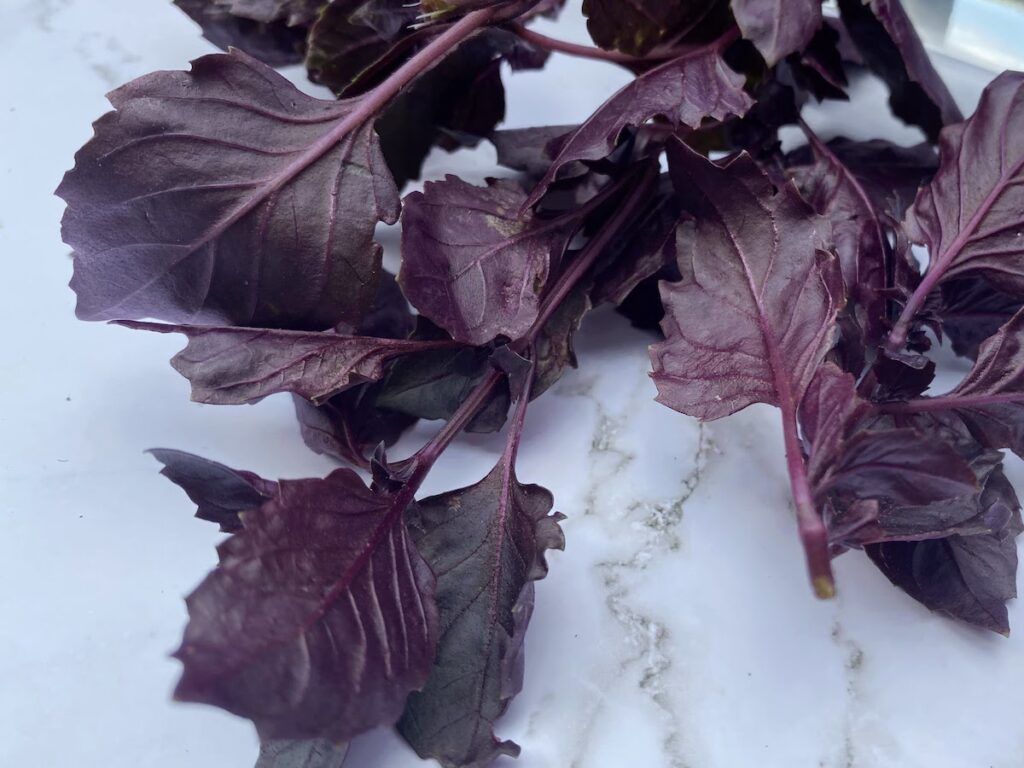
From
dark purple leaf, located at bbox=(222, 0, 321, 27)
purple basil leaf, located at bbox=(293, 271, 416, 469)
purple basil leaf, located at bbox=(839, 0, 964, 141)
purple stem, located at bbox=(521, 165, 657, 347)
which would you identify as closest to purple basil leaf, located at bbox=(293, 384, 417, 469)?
purple basil leaf, located at bbox=(293, 271, 416, 469)

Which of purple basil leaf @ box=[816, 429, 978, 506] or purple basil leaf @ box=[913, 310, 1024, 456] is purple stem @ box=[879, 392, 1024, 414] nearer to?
purple basil leaf @ box=[913, 310, 1024, 456]

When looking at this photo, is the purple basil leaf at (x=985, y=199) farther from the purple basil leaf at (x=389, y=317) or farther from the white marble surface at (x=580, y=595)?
the purple basil leaf at (x=389, y=317)

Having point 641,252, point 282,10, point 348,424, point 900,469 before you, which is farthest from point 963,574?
point 282,10

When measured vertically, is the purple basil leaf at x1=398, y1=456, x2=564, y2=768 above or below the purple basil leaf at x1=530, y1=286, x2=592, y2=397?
below

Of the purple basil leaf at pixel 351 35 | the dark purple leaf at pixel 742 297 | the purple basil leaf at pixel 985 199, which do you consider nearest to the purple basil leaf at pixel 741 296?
the dark purple leaf at pixel 742 297

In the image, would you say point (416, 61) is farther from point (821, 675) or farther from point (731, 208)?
point (821, 675)

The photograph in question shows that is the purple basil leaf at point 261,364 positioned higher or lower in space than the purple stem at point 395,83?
lower
